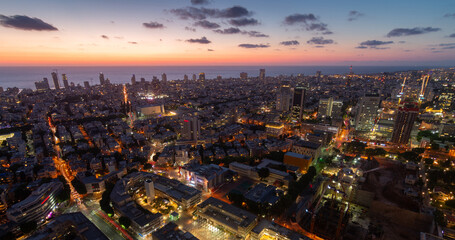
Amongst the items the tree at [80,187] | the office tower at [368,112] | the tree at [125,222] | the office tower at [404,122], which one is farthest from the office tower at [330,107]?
the tree at [80,187]

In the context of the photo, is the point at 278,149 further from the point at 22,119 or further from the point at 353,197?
the point at 22,119

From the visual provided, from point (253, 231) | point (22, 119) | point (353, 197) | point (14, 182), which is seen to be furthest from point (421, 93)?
point (22, 119)

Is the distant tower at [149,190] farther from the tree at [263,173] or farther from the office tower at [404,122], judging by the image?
the office tower at [404,122]

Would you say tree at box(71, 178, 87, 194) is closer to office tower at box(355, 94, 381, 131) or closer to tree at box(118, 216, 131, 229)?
tree at box(118, 216, 131, 229)

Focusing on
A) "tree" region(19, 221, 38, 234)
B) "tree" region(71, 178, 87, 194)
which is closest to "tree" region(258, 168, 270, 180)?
"tree" region(71, 178, 87, 194)

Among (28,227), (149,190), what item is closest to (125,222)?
(149,190)
